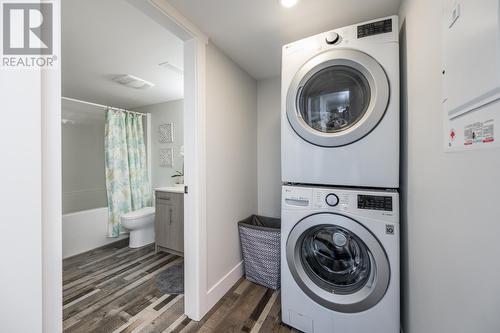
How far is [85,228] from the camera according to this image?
252 centimetres

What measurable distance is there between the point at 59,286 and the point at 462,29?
1443mm

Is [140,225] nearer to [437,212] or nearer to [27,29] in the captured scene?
[27,29]

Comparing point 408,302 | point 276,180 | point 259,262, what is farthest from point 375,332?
point 276,180

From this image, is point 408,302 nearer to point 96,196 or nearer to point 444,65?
point 444,65

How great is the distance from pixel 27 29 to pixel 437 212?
1.45 metres

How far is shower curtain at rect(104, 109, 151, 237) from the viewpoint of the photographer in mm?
2740

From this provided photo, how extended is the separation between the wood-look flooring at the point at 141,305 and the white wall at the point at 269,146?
85cm

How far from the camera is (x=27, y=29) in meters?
0.56

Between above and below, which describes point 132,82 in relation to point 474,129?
above

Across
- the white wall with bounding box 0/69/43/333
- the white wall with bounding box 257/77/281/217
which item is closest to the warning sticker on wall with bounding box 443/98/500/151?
the white wall with bounding box 0/69/43/333

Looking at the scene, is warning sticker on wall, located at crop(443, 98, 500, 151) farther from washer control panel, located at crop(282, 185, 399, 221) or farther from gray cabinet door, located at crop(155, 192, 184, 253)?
gray cabinet door, located at crop(155, 192, 184, 253)

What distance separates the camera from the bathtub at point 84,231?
2.36 meters

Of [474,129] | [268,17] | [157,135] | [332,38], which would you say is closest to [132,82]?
[157,135]

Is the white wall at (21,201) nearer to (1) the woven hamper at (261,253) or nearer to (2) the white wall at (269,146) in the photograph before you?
(1) the woven hamper at (261,253)
